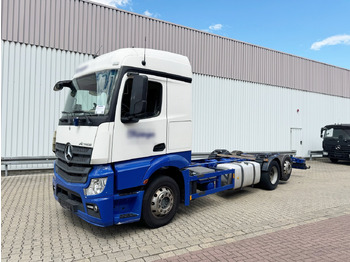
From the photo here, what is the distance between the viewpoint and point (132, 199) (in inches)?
163

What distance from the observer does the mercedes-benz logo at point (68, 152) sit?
4191 mm

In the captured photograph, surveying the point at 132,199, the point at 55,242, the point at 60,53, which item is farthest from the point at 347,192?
the point at 60,53

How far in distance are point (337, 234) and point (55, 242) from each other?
4.54m

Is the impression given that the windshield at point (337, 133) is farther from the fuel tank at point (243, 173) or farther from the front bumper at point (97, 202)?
the front bumper at point (97, 202)

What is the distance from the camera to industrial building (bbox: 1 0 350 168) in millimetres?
9508

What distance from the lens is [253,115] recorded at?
14.6 m

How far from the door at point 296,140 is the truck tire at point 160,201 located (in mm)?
13402

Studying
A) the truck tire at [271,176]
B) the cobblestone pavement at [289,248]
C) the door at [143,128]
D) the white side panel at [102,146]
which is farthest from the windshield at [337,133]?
the white side panel at [102,146]

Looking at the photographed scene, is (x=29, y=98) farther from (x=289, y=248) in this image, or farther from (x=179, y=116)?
(x=289, y=248)

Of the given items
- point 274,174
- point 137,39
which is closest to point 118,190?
point 274,174

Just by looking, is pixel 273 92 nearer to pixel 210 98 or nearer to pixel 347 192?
pixel 210 98

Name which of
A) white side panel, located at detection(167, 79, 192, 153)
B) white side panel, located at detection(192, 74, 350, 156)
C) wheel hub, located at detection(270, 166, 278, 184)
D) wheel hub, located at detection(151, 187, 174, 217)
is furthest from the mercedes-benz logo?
white side panel, located at detection(192, 74, 350, 156)

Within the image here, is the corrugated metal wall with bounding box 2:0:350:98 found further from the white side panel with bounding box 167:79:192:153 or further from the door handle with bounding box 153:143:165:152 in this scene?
the door handle with bounding box 153:143:165:152

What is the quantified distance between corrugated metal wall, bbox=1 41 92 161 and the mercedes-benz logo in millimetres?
6262
